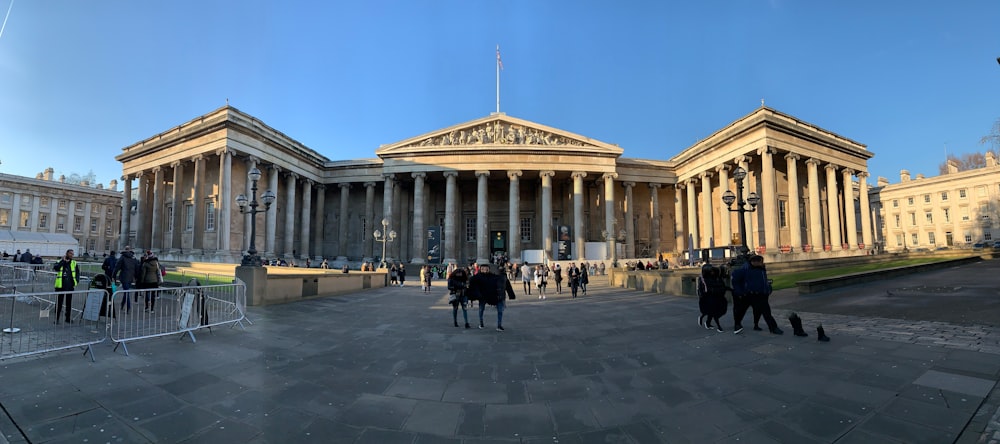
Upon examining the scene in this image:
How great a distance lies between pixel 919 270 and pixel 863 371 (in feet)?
72.9

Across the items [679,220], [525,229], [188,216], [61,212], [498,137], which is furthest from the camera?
[61,212]

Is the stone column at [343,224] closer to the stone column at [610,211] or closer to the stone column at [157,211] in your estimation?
the stone column at [157,211]

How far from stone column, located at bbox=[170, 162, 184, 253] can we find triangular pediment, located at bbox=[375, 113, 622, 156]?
17000 mm

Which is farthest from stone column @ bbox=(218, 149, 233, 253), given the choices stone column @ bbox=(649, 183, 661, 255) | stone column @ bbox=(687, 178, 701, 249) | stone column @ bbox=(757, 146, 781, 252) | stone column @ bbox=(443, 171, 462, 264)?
stone column @ bbox=(757, 146, 781, 252)

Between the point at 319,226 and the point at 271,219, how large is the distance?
7.73 m

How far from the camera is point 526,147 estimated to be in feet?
123

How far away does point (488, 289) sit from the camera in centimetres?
933

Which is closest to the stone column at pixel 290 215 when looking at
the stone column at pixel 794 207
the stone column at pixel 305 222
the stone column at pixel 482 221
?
the stone column at pixel 305 222

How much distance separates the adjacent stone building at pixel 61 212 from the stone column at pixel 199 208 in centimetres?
3260

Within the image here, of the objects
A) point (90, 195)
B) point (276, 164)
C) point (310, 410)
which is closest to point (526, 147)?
point (276, 164)

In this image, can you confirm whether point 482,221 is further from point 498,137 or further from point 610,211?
point 610,211

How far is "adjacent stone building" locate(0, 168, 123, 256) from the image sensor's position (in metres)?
56.8

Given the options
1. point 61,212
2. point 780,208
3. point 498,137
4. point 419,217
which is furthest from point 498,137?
point 61,212

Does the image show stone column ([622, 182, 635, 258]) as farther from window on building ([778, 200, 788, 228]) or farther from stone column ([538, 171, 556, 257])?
window on building ([778, 200, 788, 228])
